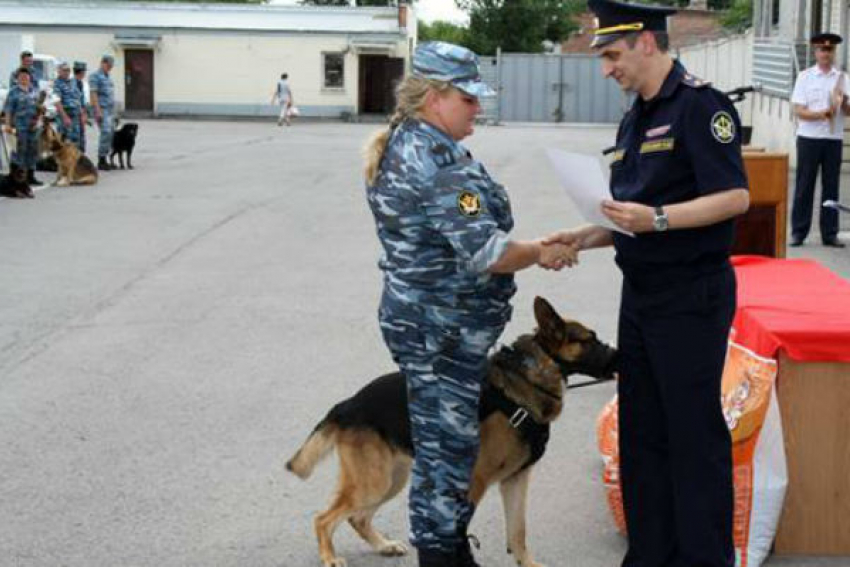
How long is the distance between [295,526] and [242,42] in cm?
4862

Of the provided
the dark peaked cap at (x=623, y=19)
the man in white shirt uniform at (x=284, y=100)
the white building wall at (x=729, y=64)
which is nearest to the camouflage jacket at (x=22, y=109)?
the white building wall at (x=729, y=64)

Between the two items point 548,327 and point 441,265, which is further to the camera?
point 548,327

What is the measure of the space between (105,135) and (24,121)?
3.62 m

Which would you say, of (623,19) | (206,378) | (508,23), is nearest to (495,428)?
(623,19)

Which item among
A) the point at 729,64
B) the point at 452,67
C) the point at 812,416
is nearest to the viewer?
the point at 452,67

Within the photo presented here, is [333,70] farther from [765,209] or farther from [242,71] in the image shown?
[765,209]

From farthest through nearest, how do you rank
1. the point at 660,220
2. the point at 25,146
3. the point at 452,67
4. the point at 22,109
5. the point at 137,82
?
1. the point at 137,82
2. the point at 25,146
3. the point at 22,109
4. the point at 452,67
5. the point at 660,220

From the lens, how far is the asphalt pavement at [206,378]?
5.51 m

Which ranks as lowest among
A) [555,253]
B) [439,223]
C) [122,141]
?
[122,141]

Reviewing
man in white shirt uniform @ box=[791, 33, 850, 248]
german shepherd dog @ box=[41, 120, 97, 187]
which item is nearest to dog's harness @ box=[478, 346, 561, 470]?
man in white shirt uniform @ box=[791, 33, 850, 248]

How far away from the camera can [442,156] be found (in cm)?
418

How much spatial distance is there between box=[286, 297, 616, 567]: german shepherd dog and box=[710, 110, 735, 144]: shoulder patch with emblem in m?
0.85

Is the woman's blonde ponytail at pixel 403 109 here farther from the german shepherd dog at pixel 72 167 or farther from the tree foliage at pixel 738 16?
the tree foliage at pixel 738 16

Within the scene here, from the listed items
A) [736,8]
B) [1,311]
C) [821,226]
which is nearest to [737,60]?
[821,226]
